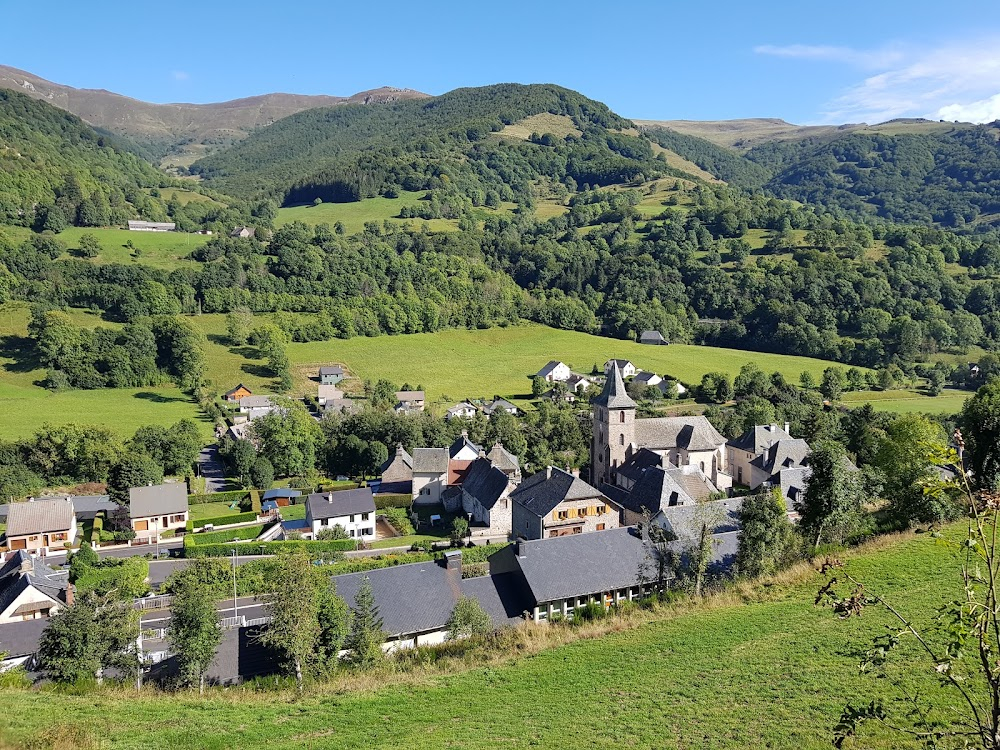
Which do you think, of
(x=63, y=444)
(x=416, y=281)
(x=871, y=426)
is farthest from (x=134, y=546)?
(x=416, y=281)

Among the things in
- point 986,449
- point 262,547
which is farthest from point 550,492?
point 986,449

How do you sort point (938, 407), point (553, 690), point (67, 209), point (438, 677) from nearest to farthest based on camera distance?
point (553, 690) → point (438, 677) → point (938, 407) → point (67, 209)

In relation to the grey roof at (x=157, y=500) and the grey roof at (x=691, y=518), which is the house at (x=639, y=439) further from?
the grey roof at (x=157, y=500)

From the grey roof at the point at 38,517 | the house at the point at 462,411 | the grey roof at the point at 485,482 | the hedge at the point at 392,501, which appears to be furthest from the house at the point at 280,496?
the house at the point at 462,411

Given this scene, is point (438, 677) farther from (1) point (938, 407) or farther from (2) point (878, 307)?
(2) point (878, 307)

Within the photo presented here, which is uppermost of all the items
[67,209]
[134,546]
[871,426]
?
[67,209]
